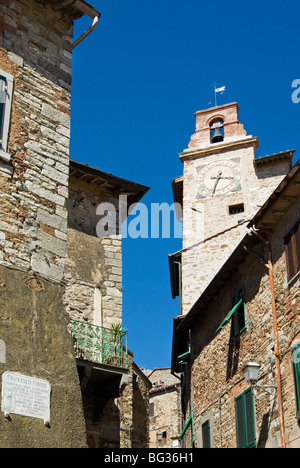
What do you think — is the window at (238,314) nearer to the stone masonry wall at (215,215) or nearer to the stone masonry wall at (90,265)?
the stone masonry wall at (90,265)

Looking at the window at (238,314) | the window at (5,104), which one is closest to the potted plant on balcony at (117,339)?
the window at (238,314)

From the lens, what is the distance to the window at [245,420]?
12977 millimetres

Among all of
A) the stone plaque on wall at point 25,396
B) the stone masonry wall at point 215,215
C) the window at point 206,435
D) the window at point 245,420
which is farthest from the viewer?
the stone masonry wall at point 215,215

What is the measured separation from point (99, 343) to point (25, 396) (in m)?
5.39

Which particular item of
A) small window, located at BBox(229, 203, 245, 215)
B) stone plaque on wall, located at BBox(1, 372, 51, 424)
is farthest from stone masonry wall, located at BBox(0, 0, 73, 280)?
small window, located at BBox(229, 203, 245, 215)

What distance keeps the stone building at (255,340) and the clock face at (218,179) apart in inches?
373

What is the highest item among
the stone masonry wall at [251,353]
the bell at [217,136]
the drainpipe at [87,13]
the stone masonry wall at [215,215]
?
the bell at [217,136]

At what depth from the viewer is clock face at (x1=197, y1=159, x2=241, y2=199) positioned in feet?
85.8

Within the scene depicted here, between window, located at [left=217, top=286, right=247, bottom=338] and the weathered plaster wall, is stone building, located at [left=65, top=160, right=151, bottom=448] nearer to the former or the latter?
window, located at [left=217, top=286, right=247, bottom=338]

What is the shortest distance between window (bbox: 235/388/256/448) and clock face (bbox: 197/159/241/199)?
13252mm

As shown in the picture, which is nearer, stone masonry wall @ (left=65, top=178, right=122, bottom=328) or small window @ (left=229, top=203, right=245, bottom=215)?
stone masonry wall @ (left=65, top=178, right=122, bottom=328)

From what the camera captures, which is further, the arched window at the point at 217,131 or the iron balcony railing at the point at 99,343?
the arched window at the point at 217,131

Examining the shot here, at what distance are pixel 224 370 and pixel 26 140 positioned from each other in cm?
732

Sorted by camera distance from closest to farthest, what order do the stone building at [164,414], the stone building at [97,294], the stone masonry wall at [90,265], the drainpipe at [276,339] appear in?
1. the drainpipe at [276,339]
2. the stone building at [97,294]
3. the stone masonry wall at [90,265]
4. the stone building at [164,414]
